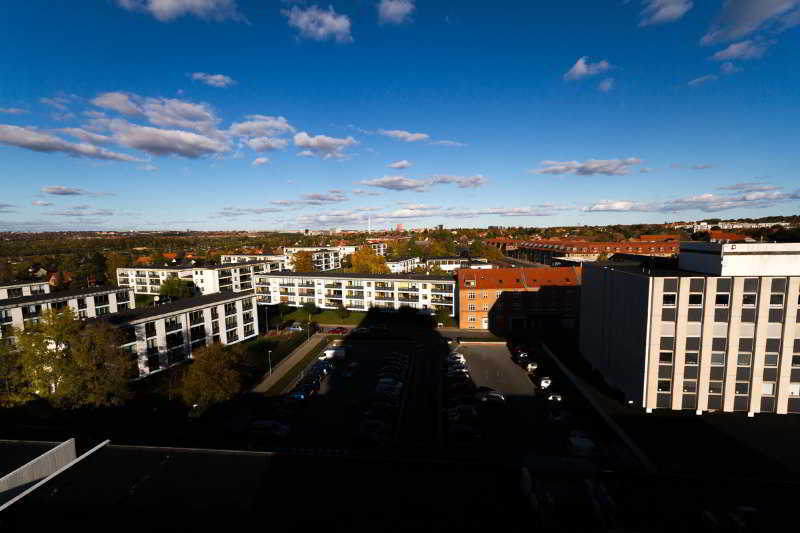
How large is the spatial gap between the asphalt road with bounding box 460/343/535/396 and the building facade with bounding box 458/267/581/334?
6.97m

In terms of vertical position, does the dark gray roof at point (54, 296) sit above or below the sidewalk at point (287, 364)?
above

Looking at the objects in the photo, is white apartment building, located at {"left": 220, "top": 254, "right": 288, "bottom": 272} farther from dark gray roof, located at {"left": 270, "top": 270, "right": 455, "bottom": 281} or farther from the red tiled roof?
the red tiled roof

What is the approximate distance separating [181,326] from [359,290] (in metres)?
28.5

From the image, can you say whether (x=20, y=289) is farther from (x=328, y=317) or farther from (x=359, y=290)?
(x=359, y=290)

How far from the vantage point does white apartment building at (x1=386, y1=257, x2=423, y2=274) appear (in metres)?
94.4

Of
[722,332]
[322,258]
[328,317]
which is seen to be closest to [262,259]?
[322,258]

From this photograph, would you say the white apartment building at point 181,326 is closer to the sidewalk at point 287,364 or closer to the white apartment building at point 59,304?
the white apartment building at point 59,304

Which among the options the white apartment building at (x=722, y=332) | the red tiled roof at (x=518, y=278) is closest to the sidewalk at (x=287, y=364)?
the red tiled roof at (x=518, y=278)

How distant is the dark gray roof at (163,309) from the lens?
34.7 meters

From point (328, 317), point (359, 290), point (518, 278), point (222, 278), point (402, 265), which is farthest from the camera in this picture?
point (402, 265)

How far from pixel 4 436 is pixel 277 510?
82.3 feet

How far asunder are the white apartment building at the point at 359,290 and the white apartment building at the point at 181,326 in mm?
Result: 8021

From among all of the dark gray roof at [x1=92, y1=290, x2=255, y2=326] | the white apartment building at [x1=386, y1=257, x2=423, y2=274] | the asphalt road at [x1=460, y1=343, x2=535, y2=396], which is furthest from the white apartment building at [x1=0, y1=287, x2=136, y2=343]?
the white apartment building at [x1=386, y1=257, x2=423, y2=274]

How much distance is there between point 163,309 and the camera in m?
38.7
